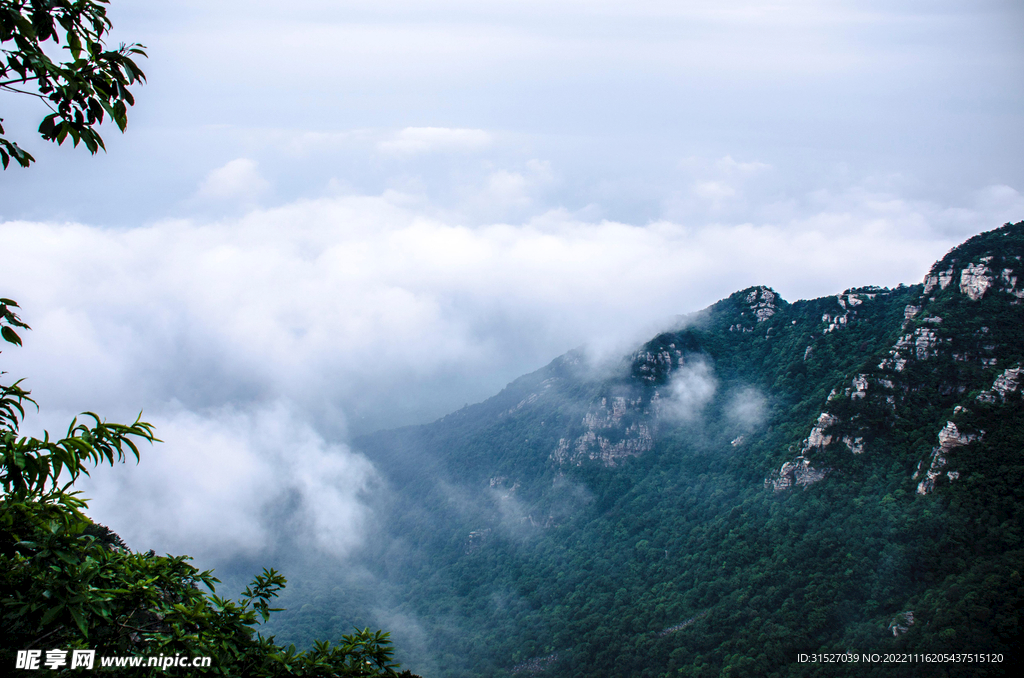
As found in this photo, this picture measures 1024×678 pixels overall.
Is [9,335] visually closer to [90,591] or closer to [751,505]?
[90,591]

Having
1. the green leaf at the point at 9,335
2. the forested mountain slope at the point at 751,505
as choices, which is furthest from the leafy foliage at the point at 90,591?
the forested mountain slope at the point at 751,505

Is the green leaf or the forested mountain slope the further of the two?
the forested mountain slope

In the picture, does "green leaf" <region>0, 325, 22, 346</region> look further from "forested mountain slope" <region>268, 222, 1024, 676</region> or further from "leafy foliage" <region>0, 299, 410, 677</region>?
"forested mountain slope" <region>268, 222, 1024, 676</region>

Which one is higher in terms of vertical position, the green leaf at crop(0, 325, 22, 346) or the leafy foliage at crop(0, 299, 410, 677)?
the green leaf at crop(0, 325, 22, 346)

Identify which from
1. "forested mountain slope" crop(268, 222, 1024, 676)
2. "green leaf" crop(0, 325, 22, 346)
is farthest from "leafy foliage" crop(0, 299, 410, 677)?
"forested mountain slope" crop(268, 222, 1024, 676)

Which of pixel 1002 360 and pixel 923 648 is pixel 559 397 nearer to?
pixel 1002 360

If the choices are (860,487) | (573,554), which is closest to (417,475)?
(573,554)
